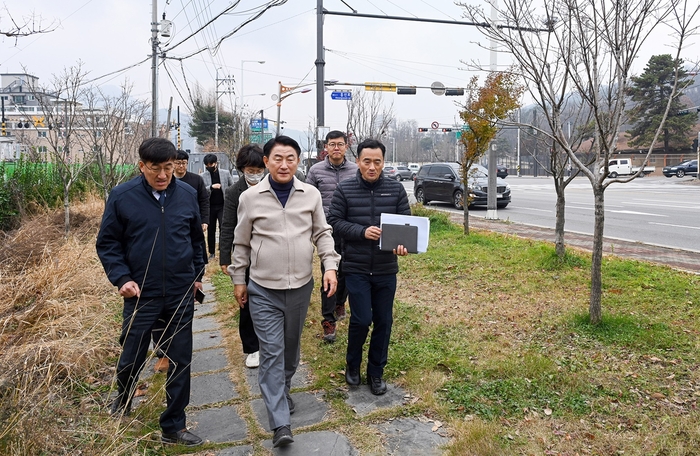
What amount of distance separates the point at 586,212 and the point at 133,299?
56.6 feet

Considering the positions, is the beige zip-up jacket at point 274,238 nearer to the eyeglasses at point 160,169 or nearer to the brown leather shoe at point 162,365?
the eyeglasses at point 160,169

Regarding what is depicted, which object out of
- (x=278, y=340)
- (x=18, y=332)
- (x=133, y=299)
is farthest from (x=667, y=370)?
(x=18, y=332)

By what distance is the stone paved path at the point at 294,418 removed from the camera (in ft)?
10.8

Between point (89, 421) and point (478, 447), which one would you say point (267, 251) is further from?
point (478, 447)

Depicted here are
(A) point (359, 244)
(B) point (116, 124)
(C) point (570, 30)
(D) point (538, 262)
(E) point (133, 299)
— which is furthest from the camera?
(B) point (116, 124)

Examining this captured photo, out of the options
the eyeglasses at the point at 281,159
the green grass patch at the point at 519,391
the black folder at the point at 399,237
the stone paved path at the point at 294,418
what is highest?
the eyeglasses at the point at 281,159

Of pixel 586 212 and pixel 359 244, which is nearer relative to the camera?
pixel 359 244

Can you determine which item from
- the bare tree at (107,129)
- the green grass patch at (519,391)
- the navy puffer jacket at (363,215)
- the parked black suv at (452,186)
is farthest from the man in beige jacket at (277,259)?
the parked black suv at (452,186)

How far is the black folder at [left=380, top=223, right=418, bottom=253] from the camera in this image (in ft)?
12.7

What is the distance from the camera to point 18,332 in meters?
4.61

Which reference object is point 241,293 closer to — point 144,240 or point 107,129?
point 144,240

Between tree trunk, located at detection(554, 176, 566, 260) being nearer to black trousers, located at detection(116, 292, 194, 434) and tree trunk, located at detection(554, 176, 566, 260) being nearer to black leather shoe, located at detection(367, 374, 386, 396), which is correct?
black leather shoe, located at detection(367, 374, 386, 396)

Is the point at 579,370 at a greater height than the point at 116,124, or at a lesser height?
lesser

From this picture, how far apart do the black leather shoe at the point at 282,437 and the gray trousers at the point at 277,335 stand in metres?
0.03
